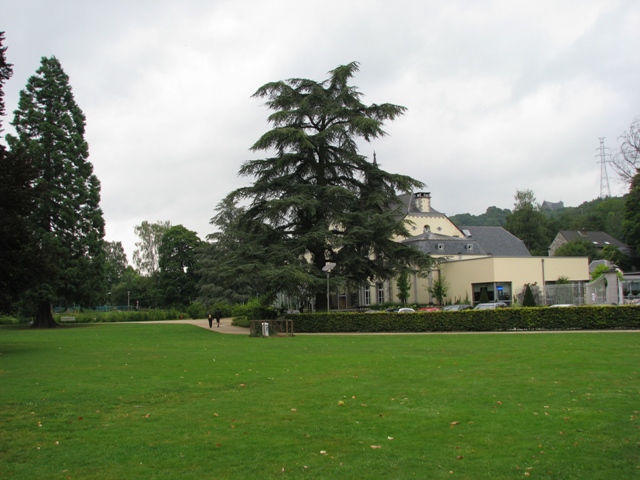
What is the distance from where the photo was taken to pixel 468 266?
57938 mm

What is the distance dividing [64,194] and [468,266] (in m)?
38.3

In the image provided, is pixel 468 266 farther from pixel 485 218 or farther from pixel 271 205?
pixel 485 218

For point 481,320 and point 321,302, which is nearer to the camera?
point 481,320

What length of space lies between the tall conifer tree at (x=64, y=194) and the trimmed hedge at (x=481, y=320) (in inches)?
850

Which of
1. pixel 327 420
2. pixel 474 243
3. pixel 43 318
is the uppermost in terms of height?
pixel 474 243

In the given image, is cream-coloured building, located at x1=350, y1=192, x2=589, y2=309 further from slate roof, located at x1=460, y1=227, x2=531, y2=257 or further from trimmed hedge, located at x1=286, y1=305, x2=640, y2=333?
trimmed hedge, located at x1=286, y1=305, x2=640, y2=333

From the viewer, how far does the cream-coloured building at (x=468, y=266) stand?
5416 cm

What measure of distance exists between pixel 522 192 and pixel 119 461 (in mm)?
104378

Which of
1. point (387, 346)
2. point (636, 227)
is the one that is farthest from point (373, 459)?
point (636, 227)

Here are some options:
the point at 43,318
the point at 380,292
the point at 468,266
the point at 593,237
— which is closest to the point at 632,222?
the point at 593,237

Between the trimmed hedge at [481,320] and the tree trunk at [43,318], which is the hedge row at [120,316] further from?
the trimmed hedge at [481,320]

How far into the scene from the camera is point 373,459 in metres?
7.02

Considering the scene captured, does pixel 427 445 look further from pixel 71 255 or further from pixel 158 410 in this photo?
pixel 71 255

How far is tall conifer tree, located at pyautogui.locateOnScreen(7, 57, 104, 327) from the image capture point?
1882 inches
